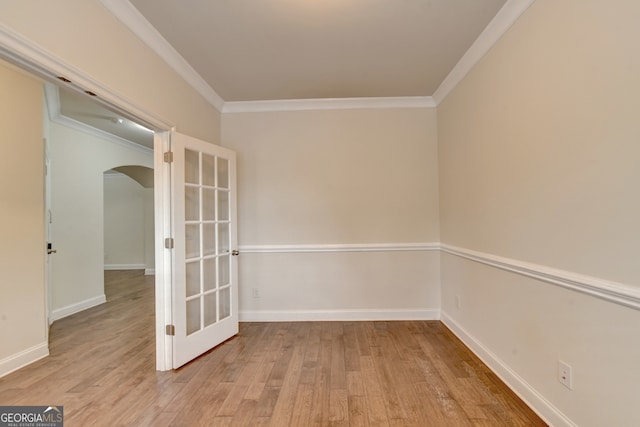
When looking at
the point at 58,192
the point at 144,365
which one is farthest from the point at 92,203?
the point at 144,365

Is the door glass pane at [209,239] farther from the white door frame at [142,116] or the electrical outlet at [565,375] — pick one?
the electrical outlet at [565,375]

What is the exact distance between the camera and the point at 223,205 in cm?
312

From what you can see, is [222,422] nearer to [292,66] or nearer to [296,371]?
[296,371]

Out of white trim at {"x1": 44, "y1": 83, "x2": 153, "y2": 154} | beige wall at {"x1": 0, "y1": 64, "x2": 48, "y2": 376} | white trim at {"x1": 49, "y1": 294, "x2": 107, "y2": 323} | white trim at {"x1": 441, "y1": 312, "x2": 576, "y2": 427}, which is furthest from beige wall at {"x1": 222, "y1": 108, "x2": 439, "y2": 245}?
white trim at {"x1": 49, "y1": 294, "x2": 107, "y2": 323}

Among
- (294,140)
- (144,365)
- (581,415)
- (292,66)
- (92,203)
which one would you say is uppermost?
(292,66)

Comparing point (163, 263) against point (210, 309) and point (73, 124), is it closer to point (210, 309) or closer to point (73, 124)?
point (210, 309)

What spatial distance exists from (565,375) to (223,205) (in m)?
2.95

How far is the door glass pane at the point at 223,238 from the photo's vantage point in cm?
306

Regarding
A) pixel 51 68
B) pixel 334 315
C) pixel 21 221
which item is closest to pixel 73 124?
pixel 21 221

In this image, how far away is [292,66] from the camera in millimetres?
2701

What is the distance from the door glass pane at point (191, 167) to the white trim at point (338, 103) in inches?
43.7

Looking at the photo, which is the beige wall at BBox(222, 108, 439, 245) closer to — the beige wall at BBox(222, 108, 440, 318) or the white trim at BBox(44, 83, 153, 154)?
the beige wall at BBox(222, 108, 440, 318)

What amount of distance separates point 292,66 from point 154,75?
45.0 inches

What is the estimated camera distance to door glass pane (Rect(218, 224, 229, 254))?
306cm
